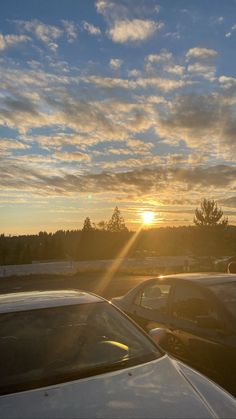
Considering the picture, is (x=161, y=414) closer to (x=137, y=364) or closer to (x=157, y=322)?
(x=137, y=364)

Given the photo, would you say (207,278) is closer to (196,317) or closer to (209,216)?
(196,317)

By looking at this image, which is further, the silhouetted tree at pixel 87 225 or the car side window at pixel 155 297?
the silhouetted tree at pixel 87 225

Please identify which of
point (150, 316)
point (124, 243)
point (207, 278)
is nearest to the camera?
point (207, 278)

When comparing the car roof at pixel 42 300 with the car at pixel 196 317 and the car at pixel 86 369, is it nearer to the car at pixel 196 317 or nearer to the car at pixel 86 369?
the car at pixel 86 369

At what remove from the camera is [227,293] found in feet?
17.1

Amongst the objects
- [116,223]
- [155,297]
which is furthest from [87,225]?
[155,297]

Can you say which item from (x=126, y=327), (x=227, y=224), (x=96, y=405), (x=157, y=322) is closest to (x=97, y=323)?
(x=126, y=327)

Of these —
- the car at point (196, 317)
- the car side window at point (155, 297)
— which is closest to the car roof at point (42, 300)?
the car at point (196, 317)

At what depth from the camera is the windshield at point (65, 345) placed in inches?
122

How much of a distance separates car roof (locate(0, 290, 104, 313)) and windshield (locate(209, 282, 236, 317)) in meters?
1.56

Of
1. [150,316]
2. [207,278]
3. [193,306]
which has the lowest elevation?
[150,316]

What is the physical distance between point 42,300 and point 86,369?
3.34 feet

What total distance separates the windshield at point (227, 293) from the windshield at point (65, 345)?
143cm

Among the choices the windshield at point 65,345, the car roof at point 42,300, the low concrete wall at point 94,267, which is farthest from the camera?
the low concrete wall at point 94,267
